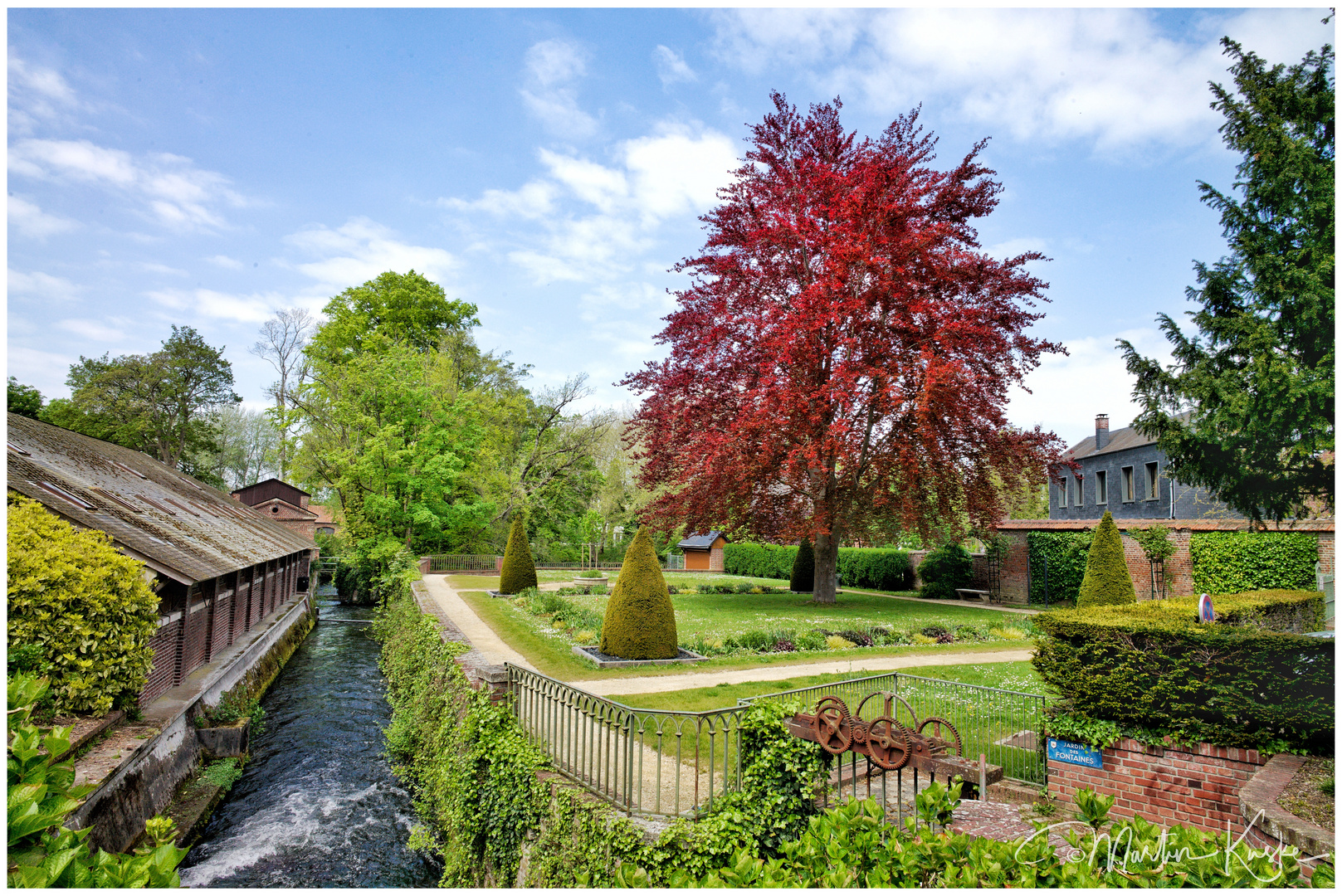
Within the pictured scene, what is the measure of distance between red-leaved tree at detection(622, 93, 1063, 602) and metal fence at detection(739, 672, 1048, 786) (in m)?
8.70

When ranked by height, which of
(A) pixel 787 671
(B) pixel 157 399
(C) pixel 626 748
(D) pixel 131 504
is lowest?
(A) pixel 787 671

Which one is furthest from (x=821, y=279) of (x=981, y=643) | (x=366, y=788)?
(x=366, y=788)

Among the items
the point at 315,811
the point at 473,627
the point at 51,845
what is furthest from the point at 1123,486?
the point at 51,845

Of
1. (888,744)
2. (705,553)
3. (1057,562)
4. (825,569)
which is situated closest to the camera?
(888,744)

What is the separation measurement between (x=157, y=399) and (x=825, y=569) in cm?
3791

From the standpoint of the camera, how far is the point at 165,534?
1222cm

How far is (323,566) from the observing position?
148 ft

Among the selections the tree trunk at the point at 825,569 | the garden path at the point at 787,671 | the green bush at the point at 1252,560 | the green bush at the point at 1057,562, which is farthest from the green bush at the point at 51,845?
the green bush at the point at 1057,562

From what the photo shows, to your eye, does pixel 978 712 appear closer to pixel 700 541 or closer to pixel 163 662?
pixel 163 662

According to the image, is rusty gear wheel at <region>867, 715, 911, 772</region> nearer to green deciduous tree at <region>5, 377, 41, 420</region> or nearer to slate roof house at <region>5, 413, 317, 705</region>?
slate roof house at <region>5, 413, 317, 705</region>

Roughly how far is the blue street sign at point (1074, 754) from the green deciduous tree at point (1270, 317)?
438 centimetres

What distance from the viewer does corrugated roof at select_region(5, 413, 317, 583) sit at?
10000mm

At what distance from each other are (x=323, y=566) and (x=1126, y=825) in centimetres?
4920

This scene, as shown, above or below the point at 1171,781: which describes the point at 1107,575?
above
